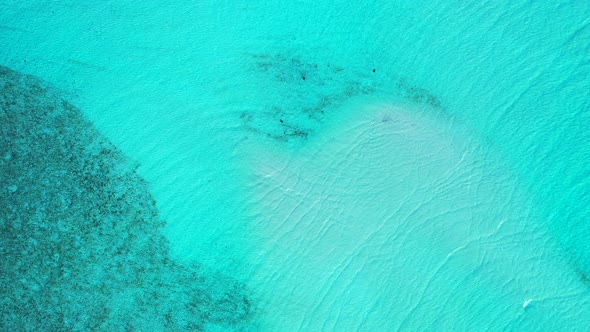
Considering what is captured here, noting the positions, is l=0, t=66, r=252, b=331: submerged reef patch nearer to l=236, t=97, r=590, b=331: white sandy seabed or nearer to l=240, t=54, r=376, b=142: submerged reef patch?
l=236, t=97, r=590, b=331: white sandy seabed

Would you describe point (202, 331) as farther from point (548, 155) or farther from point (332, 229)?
point (548, 155)

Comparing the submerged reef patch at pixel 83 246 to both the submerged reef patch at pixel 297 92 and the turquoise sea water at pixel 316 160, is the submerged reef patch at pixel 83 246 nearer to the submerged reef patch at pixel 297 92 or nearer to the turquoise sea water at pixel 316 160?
the turquoise sea water at pixel 316 160

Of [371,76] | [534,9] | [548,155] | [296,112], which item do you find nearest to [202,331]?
[296,112]

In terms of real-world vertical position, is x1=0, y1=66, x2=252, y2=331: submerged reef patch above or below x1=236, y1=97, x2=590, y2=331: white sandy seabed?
below

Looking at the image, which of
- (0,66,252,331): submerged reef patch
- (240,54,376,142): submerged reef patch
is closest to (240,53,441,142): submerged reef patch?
(240,54,376,142): submerged reef patch

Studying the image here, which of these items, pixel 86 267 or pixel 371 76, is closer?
pixel 86 267

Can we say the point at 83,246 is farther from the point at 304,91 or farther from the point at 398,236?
the point at 398,236
